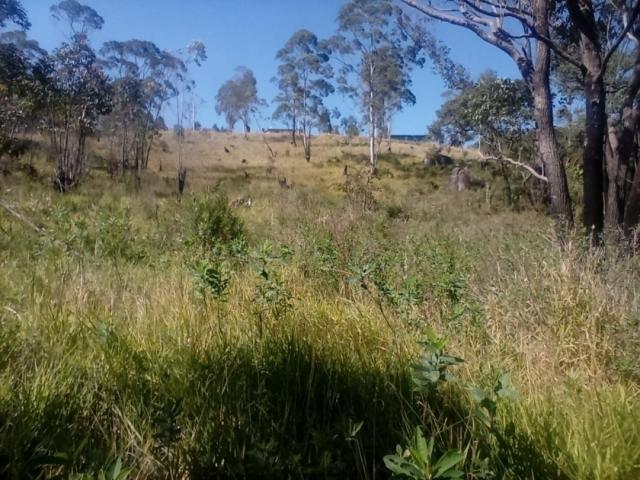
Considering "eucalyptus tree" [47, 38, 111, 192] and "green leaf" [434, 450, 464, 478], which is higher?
"eucalyptus tree" [47, 38, 111, 192]

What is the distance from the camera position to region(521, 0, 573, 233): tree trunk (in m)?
6.20

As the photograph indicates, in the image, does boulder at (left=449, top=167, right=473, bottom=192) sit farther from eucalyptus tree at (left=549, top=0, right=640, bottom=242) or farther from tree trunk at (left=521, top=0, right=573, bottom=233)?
tree trunk at (left=521, top=0, right=573, bottom=233)

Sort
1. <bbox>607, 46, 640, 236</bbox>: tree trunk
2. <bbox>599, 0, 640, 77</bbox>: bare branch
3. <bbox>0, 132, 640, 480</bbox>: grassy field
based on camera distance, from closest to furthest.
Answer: <bbox>0, 132, 640, 480</bbox>: grassy field
<bbox>599, 0, 640, 77</bbox>: bare branch
<bbox>607, 46, 640, 236</bbox>: tree trunk

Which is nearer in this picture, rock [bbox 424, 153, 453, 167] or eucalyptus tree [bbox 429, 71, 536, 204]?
eucalyptus tree [bbox 429, 71, 536, 204]

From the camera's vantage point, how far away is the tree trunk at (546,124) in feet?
20.4

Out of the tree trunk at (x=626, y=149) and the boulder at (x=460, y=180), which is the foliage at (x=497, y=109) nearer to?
the boulder at (x=460, y=180)

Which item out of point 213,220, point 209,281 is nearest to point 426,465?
point 209,281

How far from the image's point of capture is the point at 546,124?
6.21 metres

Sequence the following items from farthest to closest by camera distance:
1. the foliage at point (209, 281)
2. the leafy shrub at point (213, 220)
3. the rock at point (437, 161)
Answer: the rock at point (437, 161), the leafy shrub at point (213, 220), the foliage at point (209, 281)

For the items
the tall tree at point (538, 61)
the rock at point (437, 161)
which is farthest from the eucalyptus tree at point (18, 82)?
the rock at point (437, 161)

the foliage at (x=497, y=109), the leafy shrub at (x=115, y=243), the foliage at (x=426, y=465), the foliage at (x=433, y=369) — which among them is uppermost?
the foliage at (x=497, y=109)

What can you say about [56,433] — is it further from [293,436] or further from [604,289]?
[604,289]

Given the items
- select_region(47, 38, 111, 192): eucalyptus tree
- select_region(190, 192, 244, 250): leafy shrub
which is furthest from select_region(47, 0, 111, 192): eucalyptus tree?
select_region(190, 192, 244, 250): leafy shrub

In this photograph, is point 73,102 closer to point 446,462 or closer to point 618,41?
point 618,41
